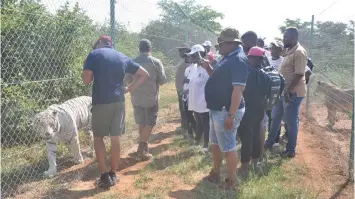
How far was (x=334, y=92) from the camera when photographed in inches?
283

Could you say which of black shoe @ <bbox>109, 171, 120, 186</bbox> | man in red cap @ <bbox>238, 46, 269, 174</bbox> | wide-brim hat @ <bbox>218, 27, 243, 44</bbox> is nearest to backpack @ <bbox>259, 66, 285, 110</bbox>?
man in red cap @ <bbox>238, 46, 269, 174</bbox>

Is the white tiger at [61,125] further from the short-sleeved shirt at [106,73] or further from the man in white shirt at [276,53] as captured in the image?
the man in white shirt at [276,53]

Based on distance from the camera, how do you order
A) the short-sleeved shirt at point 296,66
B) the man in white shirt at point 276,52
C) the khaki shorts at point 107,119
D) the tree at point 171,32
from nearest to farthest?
the khaki shorts at point 107,119
the short-sleeved shirt at point 296,66
the man in white shirt at point 276,52
the tree at point 171,32

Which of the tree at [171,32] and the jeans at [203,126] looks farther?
the tree at [171,32]

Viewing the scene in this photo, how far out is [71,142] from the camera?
495cm

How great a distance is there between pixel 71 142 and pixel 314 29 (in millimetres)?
6496

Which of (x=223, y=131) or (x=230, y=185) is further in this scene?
(x=230, y=185)

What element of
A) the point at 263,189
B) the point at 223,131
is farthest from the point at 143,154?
the point at 263,189

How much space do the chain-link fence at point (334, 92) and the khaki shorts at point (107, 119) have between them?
3065mm

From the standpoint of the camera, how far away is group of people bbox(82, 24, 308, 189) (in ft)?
12.4

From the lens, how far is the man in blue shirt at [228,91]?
11.9 ft

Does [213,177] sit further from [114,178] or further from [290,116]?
[290,116]

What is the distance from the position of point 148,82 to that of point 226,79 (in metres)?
1.98

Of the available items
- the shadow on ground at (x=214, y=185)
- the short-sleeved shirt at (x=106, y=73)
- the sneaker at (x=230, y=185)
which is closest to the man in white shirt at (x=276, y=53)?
the shadow on ground at (x=214, y=185)
